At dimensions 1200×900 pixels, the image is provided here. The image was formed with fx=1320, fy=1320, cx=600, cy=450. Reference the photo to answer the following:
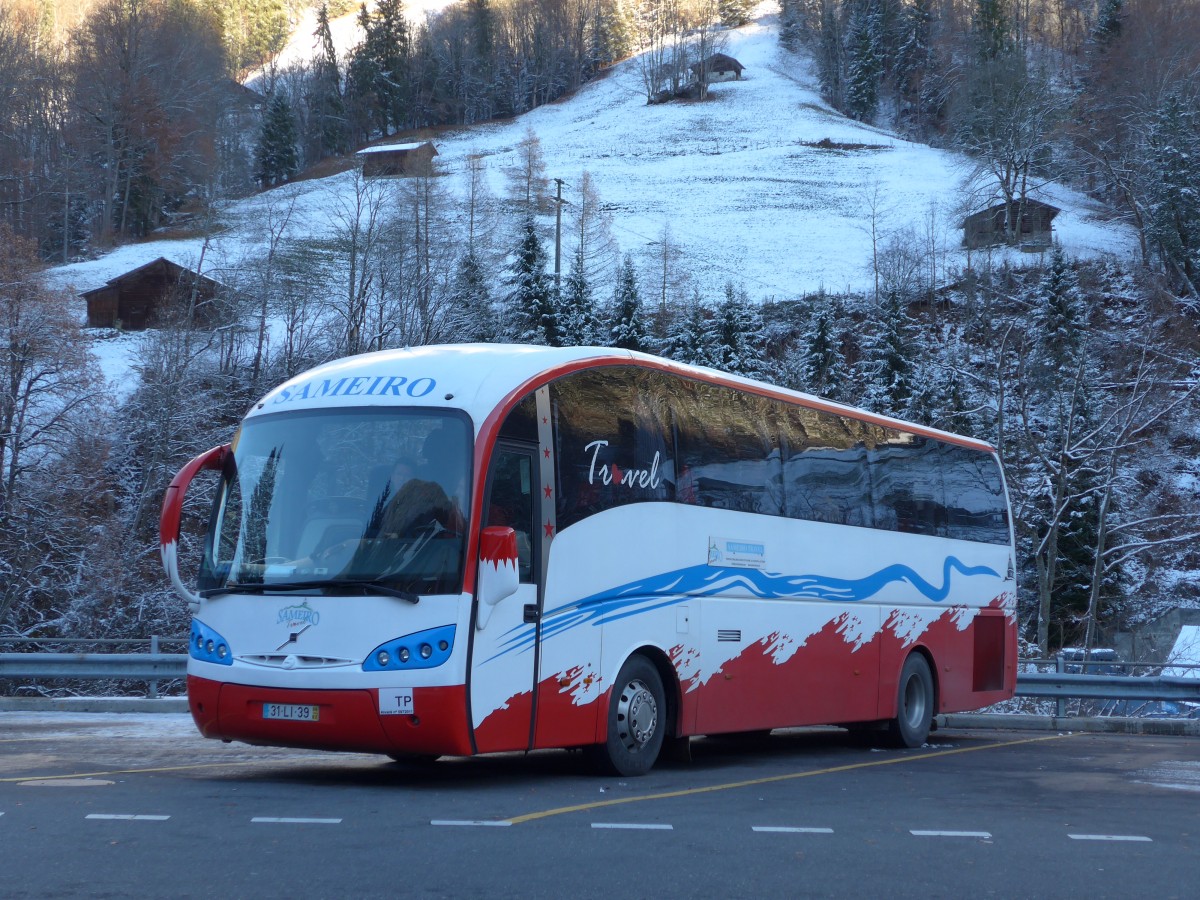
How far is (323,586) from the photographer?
9461 millimetres

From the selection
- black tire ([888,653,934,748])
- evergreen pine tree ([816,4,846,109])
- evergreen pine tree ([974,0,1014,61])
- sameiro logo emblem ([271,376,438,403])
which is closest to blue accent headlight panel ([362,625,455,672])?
sameiro logo emblem ([271,376,438,403])

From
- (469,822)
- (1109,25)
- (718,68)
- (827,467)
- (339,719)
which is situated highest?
(718,68)

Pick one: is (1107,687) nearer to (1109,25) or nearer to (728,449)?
(728,449)

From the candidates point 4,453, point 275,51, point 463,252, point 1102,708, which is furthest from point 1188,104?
point 275,51

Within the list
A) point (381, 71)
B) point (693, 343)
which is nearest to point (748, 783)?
point (693, 343)

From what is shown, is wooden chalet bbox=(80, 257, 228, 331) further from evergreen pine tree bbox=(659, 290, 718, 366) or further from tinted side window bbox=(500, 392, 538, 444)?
tinted side window bbox=(500, 392, 538, 444)

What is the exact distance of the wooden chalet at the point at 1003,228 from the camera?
7725 cm

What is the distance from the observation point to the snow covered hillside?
78188 mm

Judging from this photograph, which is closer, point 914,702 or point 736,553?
point 736,553

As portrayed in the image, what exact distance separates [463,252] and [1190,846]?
210 ft

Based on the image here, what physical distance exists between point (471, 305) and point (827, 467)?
144ft

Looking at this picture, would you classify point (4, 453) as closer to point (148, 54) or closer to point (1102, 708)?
point (1102, 708)

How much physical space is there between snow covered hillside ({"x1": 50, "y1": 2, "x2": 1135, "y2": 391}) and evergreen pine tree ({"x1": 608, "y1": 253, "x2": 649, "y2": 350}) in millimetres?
12490

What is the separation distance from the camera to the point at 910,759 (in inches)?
562
